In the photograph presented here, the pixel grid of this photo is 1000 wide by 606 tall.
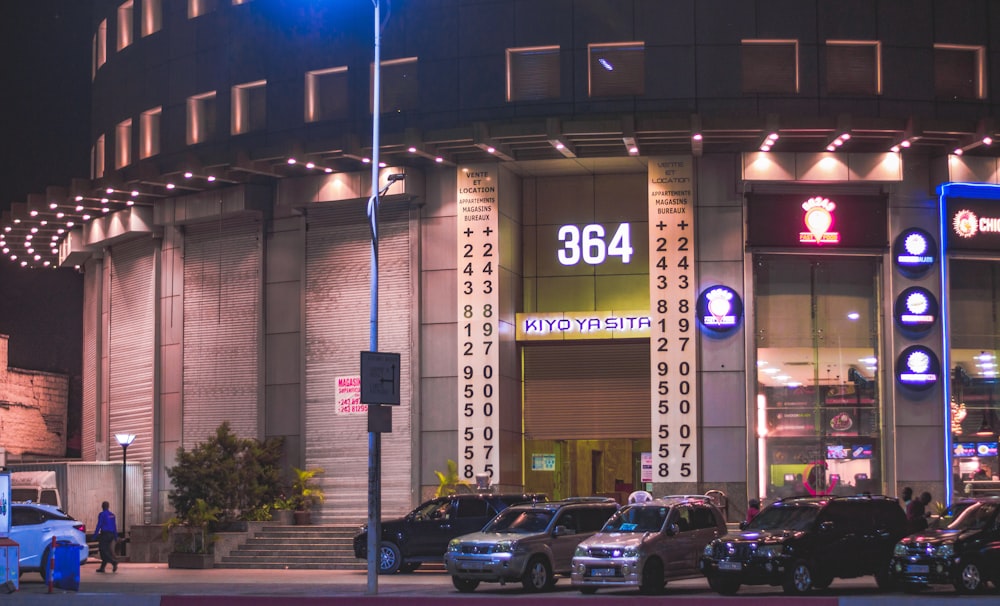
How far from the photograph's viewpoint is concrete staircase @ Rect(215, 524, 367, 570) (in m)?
36.1

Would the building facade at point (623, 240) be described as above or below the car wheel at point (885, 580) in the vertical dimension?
above

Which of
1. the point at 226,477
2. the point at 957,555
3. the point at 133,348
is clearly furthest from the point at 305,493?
the point at 957,555

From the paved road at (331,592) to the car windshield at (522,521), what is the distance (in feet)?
4.06

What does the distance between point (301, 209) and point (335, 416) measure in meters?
6.46

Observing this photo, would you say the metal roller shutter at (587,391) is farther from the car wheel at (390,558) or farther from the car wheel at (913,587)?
the car wheel at (913,587)

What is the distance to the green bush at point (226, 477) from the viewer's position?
37.5 m

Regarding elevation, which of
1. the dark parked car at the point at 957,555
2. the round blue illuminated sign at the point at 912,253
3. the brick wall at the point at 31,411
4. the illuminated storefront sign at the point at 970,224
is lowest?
the dark parked car at the point at 957,555

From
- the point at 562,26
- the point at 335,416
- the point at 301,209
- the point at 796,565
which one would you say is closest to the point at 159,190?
the point at 301,209

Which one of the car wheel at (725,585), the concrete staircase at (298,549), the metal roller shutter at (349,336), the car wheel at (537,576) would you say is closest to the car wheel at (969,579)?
the car wheel at (725,585)

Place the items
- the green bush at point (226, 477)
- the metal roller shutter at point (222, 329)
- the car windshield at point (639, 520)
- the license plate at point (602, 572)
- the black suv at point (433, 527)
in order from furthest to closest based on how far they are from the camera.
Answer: the metal roller shutter at point (222, 329), the green bush at point (226, 477), the black suv at point (433, 527), the car windshield at point (639, 520), the license plate at point (602, 572)

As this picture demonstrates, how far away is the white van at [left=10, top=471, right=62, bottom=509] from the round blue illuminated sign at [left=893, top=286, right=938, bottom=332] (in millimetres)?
25768

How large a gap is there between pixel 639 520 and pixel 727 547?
7.41 ft

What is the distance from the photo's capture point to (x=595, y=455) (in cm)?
4284

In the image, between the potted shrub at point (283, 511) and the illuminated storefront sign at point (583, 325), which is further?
the illuminated storefront sign at point (583, 325)
